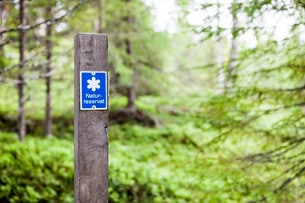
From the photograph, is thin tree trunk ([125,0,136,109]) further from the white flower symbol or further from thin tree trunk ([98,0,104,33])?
the white flower symbol

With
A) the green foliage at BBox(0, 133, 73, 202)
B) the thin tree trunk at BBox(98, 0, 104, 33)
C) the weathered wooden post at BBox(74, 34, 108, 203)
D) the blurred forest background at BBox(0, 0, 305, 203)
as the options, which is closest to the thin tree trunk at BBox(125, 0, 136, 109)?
the blurred forest background at BBox(0, 0, 305, 203)

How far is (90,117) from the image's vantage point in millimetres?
3438

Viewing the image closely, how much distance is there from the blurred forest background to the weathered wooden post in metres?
1.50

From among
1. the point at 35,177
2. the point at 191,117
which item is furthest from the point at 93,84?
the point at 35,177

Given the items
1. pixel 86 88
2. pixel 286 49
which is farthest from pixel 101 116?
pixel 286 49

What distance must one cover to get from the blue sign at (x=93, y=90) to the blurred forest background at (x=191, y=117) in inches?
60.8

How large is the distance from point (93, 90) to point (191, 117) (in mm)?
3002

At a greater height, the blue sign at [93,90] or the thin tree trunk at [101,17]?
the thin tree trunk at [101,17]

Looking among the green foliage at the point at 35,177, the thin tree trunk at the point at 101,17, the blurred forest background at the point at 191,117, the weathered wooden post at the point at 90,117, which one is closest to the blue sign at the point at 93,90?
the weathered wooden post at the point at 90,117

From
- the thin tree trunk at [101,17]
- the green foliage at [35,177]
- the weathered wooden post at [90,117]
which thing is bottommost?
the green foliage at [35,177]

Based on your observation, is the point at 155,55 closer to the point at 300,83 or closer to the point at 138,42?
the point at 138,42

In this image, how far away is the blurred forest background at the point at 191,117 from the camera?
468cm

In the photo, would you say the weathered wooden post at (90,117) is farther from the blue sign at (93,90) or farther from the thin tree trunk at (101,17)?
the thin tree trunk at (101,17)

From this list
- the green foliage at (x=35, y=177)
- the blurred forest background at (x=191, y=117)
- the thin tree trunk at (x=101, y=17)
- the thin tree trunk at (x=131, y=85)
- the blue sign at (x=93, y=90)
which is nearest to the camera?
the blue sign at (x=93, y=90)
